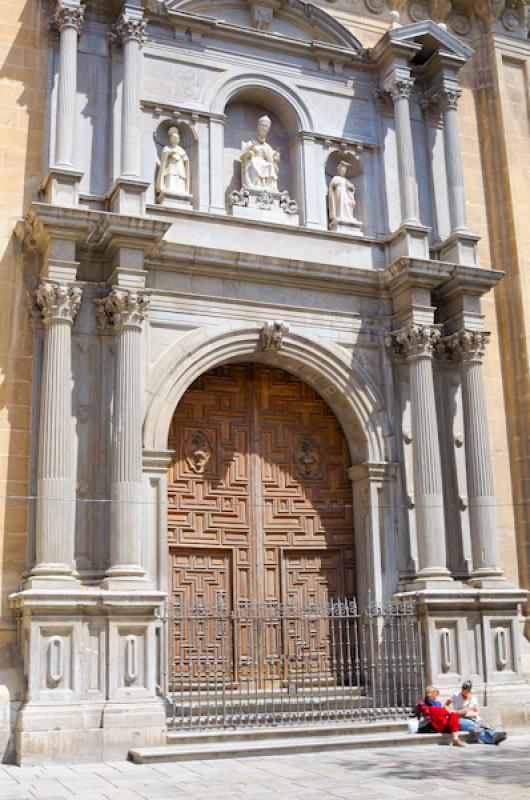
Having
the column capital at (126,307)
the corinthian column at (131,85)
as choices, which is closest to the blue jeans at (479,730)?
the column capital at (126,307)

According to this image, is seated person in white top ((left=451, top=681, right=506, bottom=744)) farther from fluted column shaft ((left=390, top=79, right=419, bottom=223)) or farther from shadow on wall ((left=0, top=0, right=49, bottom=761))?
fluted column shaft ((left=390, top=79, right=419, bottom=223))

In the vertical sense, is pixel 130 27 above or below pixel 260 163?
above

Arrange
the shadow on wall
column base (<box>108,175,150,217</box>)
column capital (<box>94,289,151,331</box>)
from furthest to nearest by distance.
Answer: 1. column base (<box>108,175,150,217</box>)
2. column capital (<box>94,289,151,331</box>)
3. the shadow on wall

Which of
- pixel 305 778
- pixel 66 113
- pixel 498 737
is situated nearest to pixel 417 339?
pixel 498 737

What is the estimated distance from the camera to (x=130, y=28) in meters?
14.3

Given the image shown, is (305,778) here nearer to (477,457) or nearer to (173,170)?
(477,457)

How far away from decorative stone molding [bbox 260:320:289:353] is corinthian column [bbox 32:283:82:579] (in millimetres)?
2746

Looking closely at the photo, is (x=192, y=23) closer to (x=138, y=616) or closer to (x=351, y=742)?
(x=138, y=616)

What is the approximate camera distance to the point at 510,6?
1841 cm

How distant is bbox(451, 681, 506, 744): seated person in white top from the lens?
12617 mm

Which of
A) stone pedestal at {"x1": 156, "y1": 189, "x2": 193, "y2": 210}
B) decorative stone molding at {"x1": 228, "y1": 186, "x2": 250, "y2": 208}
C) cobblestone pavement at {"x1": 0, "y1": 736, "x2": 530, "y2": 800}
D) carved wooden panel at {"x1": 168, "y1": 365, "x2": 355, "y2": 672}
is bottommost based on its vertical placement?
cobblestone pavement at {"x1": 0, "y1": 736, "x2": 530, "y2": 800}

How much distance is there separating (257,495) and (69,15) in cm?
711

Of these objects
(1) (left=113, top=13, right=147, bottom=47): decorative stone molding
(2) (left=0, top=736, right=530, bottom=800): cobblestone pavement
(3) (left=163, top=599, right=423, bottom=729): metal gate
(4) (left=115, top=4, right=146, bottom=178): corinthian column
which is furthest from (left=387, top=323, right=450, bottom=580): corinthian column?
(1) (left=113, top=13, right=147, bottom=47): decorative stone molding

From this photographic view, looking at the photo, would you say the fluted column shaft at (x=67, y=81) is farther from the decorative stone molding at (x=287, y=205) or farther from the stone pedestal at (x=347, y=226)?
the stone pedestal at (x=347, y=226)
